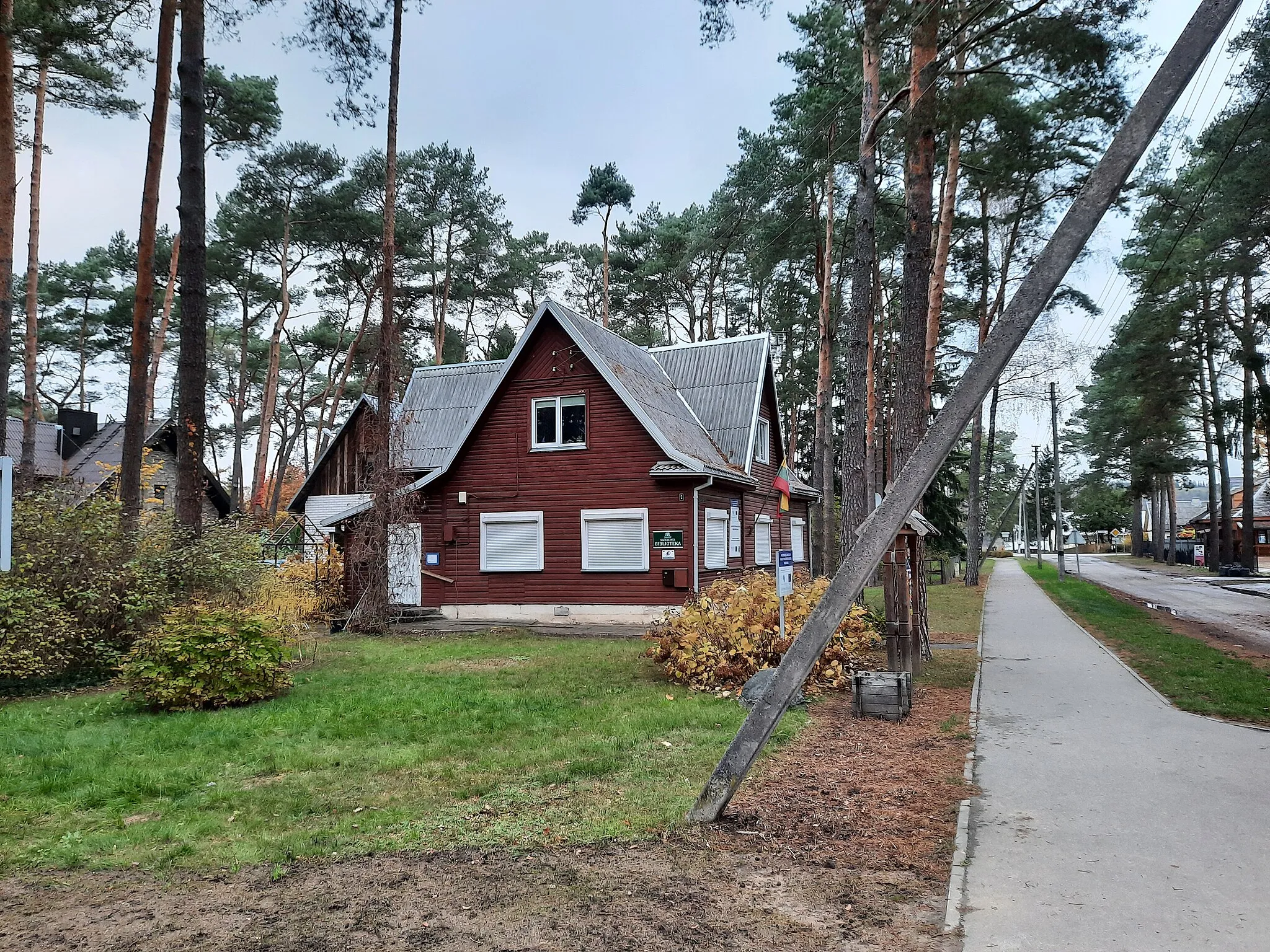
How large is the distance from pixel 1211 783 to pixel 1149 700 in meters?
3.87

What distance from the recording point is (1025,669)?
1260cm

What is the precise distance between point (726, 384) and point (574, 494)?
239 inches

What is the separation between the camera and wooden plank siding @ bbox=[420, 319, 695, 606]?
18.9m

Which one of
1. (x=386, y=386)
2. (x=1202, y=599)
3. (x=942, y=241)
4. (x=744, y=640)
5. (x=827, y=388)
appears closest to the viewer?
(x=744, y=640)

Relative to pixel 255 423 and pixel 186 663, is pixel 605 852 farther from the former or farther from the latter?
pixel 255 423

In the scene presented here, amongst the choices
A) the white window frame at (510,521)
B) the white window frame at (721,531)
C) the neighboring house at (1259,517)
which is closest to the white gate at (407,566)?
the white window frame at (510,521)

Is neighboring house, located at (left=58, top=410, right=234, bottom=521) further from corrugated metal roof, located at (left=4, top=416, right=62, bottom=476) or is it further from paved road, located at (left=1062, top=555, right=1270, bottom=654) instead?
paved road, located at (left=1062, top=555, right=1270, bottom=654)

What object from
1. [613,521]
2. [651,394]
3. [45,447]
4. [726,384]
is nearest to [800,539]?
[726,384]

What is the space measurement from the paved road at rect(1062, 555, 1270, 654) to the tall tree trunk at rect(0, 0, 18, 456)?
22.8 m

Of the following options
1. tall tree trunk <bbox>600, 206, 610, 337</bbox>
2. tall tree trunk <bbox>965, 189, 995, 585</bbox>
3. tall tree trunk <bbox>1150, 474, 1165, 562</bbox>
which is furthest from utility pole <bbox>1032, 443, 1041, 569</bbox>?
tall tree trunk <bbox>600, 206, 610, 337</bbox>

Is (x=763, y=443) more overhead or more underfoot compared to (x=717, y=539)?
more overhead

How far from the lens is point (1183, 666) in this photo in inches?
493

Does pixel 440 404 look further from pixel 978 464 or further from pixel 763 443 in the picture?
pixel 978 464

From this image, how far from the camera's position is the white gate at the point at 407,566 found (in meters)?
19.1
